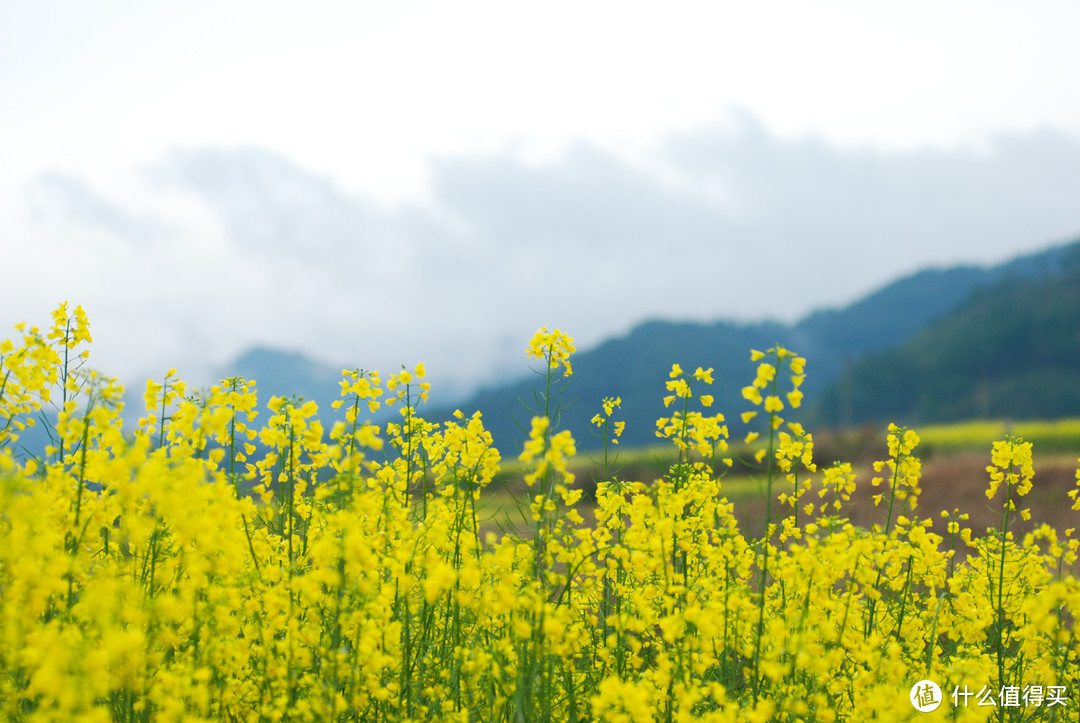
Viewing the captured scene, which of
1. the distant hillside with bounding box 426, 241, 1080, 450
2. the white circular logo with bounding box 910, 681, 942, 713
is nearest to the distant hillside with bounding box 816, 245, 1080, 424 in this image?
the distant hillside with bounding box 426, 241, 1080, 450

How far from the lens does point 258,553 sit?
15.0 feet

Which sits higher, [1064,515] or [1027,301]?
[1027,301]

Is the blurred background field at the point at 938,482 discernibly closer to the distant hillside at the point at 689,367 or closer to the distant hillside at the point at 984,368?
the distant hillside at the point at 984,368

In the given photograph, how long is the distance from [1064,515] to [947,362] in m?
91.8

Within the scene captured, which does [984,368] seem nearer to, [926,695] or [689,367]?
[689,367]

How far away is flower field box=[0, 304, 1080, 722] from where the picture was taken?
120 inches

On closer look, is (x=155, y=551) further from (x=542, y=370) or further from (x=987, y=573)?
(x=987, y=573)

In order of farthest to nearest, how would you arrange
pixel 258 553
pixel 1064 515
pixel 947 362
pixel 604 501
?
pixel 947 362, pixel 1064 515, pixel 604 501, pixel 258 553

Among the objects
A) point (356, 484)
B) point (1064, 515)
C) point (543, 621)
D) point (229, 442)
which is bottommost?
point (1064, 515)

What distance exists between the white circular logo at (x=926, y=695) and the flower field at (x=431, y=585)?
0.6 inches

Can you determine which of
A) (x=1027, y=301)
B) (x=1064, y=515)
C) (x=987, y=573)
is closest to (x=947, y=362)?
(x=1027, y=301)

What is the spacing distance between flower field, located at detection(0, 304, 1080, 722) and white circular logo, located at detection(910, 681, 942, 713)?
1cm

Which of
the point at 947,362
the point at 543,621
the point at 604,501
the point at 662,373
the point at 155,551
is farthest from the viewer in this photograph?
the point at 662,373

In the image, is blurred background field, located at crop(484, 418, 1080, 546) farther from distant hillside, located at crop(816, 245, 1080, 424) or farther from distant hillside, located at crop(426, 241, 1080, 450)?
distant hillside, located at crop(426, 241, 1080, 450)
